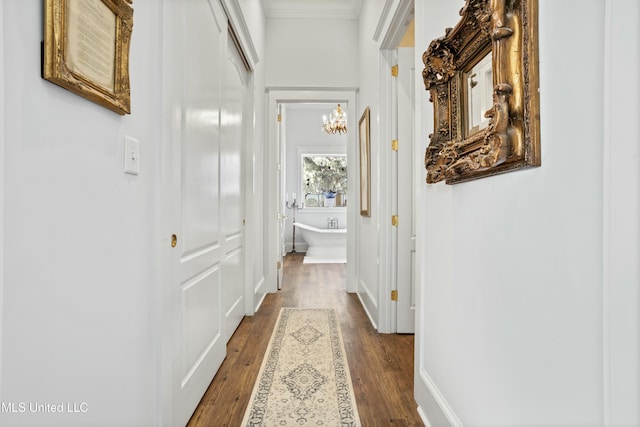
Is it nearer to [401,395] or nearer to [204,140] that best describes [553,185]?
[401,395]

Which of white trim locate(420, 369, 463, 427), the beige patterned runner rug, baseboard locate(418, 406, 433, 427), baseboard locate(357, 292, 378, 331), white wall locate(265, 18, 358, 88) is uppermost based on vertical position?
white wall locate(265, 18, 358, 88)

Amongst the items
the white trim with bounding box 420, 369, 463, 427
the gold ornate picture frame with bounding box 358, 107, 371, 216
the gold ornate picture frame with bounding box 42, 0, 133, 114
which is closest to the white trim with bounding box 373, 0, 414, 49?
the gold ornate picture frame with bounding box 358, 107, 371, 216

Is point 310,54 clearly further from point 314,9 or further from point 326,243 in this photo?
point 326,243

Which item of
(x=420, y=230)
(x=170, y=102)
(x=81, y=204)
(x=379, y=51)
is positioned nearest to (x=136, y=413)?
(x=81, y=204)

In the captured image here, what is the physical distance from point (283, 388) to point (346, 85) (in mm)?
3242

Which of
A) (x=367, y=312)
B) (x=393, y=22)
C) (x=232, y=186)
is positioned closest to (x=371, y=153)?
(x=393, y=22)

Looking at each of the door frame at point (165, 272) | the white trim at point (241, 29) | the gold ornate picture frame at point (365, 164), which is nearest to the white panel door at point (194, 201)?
the door frame at point (165, 272)

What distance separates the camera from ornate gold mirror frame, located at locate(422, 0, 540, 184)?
862 mm

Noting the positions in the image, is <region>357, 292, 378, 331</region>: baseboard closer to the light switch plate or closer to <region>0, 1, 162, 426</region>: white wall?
<region>0, 1, 162, 426</region>: white wall

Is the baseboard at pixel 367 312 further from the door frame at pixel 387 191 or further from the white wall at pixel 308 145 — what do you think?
the white wall at pixel 308 145

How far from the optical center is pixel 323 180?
25.5 ft

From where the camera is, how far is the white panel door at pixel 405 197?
2.74m

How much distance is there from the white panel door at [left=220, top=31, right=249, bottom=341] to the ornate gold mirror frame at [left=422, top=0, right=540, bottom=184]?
1.40 meters

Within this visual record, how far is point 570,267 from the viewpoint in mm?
739
